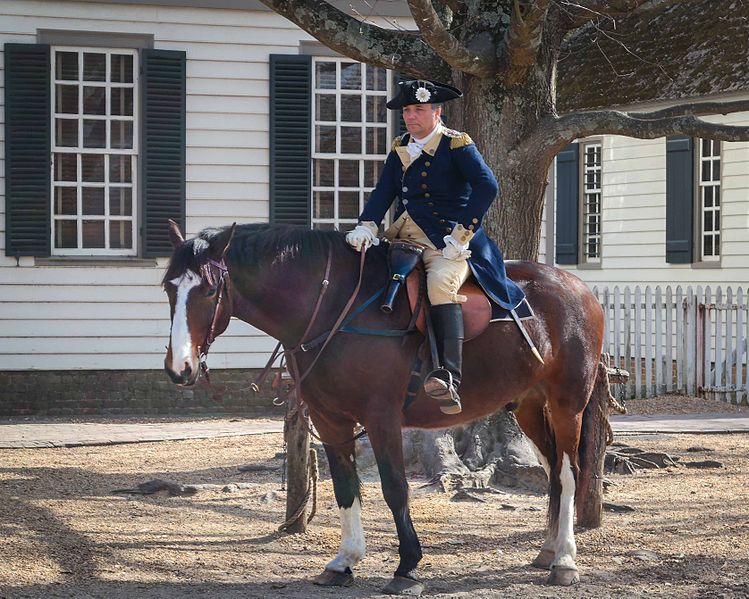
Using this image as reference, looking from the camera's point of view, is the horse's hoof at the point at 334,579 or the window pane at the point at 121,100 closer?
the horse's hoof at the point at 334,579

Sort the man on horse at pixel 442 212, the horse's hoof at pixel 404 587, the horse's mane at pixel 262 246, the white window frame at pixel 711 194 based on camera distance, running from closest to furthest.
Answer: the horse's mane at pixel 262 246, the horse's hoof at pixel 404 587, the man on horse at pixel 442 212, the white window frame at pixel 711 194

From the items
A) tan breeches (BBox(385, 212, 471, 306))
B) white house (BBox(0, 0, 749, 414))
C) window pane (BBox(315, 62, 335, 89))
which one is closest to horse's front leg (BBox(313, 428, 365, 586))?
tan breeches (BBox(385, 212, 471, 306))

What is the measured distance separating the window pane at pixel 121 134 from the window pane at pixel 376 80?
2963 millimetres

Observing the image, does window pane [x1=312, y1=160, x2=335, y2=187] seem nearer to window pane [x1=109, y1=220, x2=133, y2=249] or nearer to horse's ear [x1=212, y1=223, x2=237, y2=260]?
window pane [x1=109, y1=220, x2=133, y2=249]

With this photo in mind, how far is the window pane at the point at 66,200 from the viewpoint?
1406 centimetres

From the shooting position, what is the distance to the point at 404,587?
6.17 m

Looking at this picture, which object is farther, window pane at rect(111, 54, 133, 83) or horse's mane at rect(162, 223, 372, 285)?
window pane at rect(111, 54, 133, 83)

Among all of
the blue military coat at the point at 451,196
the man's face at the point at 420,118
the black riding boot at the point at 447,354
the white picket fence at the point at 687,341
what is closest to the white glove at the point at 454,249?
the blue military coat at the point at 451,196

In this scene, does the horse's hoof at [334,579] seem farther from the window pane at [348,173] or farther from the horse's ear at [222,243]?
the window pane at [348,173]

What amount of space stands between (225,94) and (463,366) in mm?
8454

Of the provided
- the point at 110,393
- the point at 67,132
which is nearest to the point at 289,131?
the point at 67,132

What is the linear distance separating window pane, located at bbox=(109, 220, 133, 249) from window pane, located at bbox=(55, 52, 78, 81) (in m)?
1.77

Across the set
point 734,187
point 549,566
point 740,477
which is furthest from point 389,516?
point 734,187

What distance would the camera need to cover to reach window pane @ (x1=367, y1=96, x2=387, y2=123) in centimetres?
1493
